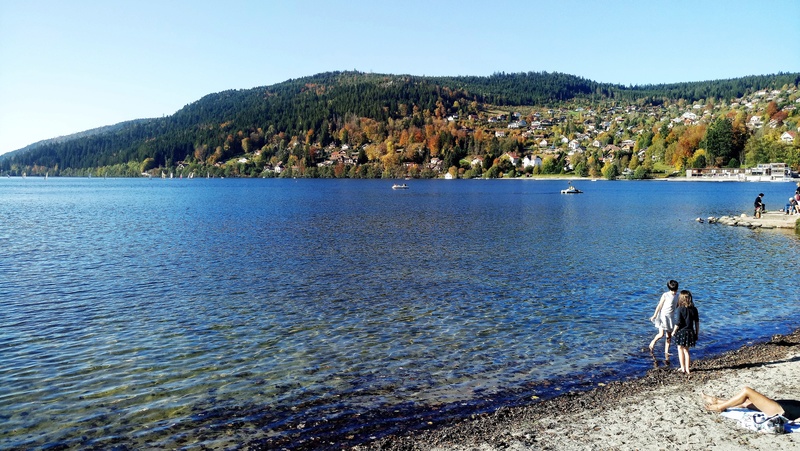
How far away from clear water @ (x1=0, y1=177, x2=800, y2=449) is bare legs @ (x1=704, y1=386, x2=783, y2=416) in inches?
135

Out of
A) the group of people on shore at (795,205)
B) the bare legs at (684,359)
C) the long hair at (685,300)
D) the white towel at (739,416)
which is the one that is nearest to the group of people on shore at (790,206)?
the group of people on shore at (795,205)

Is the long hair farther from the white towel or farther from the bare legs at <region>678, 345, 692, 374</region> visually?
the white towel

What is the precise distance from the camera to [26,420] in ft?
41.5

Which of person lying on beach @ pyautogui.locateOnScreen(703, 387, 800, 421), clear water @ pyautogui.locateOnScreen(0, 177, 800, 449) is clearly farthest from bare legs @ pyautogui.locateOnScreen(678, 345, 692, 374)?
person lying on beach @ pyautogui.locateOnScreen(703, 387, 800, 421)

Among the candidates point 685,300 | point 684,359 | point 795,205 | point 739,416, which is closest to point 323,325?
point 684,359

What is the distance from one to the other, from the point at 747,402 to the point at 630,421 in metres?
2.47

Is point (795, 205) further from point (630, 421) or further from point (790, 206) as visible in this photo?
point (630, 421)

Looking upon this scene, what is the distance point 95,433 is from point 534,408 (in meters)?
9.92

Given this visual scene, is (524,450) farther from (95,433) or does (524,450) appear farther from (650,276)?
(650,276)

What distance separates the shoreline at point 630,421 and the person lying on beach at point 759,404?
0.28m

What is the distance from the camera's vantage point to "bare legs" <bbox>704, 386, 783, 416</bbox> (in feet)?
36.6

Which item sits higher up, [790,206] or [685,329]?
[685,329]

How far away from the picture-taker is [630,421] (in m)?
11.8

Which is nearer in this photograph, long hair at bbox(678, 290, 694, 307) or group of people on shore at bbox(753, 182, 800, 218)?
long hair at bbox(678, 290, 694, 307)
